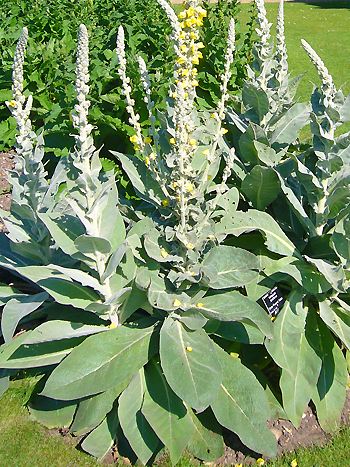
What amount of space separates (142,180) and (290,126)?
3.91ft

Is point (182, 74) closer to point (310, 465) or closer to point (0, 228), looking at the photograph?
point (310, 465)

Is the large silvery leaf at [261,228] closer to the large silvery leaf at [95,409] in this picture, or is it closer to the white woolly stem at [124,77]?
the white woolly stem at [124,77]

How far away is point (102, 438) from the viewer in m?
3.62

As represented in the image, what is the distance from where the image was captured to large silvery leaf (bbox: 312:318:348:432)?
3.75 m

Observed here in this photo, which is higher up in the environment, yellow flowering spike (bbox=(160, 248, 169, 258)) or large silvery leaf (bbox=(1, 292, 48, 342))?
yellow flowering spike (bbox=(160, 248, 169, 258))

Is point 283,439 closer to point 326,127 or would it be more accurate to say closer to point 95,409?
point 95,409

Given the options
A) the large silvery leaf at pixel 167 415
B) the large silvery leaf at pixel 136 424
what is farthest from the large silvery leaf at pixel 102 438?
the large silvery leaf at pixel 167 415

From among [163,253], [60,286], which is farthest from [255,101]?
[60,286]

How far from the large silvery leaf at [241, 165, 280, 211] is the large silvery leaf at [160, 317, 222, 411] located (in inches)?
44.5

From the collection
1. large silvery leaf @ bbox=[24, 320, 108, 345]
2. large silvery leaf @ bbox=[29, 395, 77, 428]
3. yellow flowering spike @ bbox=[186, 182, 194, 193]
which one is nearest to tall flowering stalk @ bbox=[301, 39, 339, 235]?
yellow flowering spike @ bbox=[186, 182, 194, 193]

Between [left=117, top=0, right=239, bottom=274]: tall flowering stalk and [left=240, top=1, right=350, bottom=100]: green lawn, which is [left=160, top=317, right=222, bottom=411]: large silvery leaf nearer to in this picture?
[left=117, top=0, right=239, bottom=274]: tall flowering stalk

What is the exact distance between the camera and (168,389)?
355 centimetres

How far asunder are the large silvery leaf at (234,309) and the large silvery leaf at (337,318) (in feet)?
1.59

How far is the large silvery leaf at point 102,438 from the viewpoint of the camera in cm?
359
